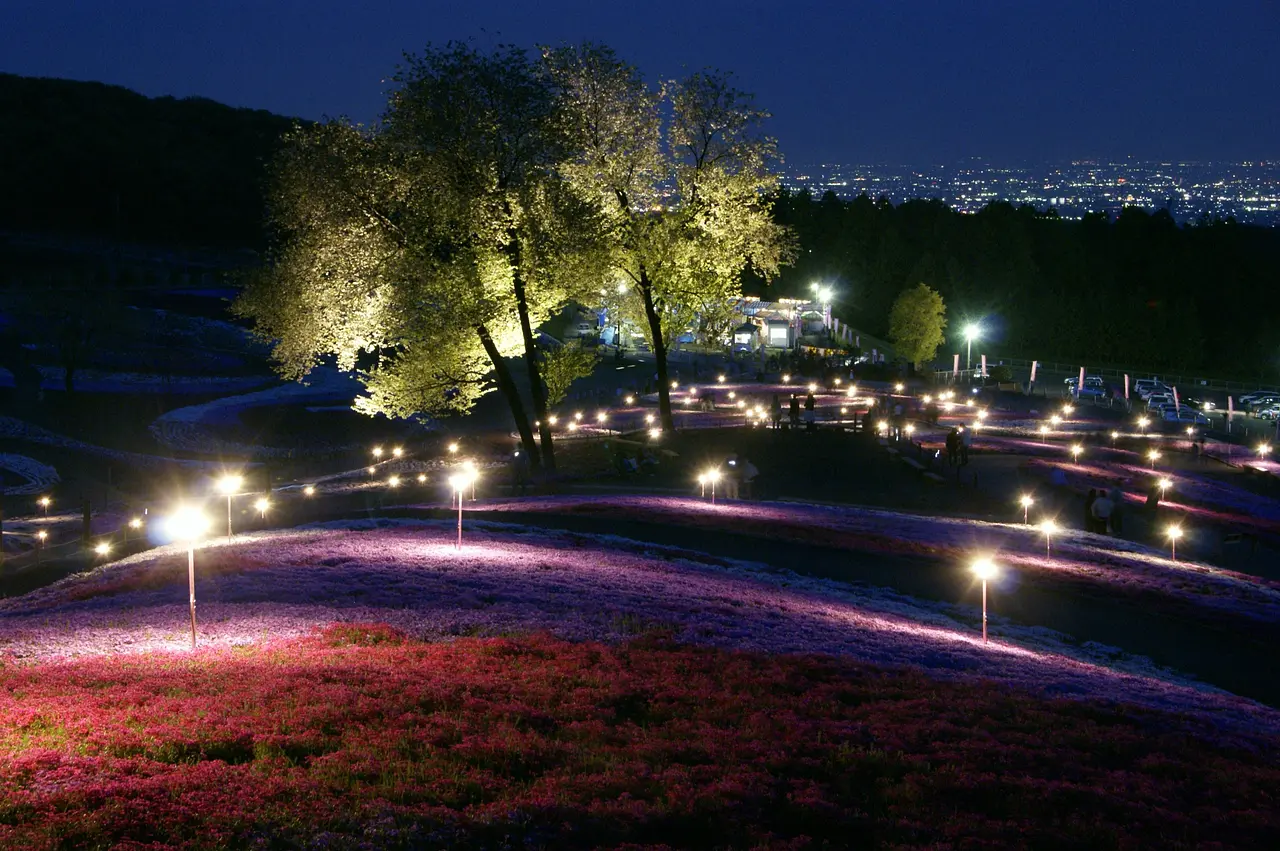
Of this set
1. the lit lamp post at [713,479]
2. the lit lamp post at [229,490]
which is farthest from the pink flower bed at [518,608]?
the lit lamp post at [713,479]

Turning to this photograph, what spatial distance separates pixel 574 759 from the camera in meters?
10.9

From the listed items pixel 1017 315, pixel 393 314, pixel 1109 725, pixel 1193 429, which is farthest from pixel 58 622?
pixel 1017 315

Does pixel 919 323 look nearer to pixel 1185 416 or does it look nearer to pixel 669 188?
pixel 1185 416

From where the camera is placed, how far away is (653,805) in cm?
985

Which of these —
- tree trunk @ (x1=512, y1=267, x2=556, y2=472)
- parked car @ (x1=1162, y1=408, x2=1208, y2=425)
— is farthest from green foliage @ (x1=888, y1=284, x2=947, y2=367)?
tree trunk @ (x1=512, y1=267, x2=556, y2=472)

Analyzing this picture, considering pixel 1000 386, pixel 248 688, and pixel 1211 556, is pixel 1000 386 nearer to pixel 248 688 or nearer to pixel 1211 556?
pixel 1211 556

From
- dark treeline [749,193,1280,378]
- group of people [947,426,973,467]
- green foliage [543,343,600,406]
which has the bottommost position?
group of people [947,426,973,467]

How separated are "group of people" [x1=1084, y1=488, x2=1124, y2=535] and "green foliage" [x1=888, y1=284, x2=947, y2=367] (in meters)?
60.2

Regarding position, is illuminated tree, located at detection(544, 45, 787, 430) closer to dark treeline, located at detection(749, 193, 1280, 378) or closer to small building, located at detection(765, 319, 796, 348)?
small building, located at detection(765, 319, 796, 348)

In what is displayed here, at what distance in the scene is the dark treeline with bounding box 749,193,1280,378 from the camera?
118 m

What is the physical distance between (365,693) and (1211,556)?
2675 centimetres

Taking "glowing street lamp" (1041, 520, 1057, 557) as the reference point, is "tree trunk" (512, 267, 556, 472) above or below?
above

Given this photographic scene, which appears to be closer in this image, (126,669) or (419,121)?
(126,669)

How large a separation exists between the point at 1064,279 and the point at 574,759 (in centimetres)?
14618
